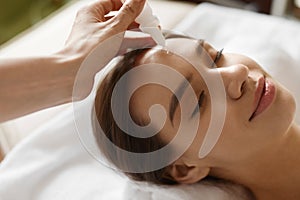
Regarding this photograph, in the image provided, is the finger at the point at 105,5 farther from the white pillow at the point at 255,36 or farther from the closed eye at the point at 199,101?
the white pillow at the point at 255,36

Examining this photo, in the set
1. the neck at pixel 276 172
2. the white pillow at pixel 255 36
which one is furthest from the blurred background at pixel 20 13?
the neck at pixel 276 172

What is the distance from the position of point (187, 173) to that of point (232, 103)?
211mm

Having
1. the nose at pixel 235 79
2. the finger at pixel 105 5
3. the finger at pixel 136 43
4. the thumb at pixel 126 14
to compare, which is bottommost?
the nose at pixel 235 79

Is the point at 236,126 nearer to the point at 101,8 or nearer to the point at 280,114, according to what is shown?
the point at 280,114

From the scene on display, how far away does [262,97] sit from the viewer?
1033mm

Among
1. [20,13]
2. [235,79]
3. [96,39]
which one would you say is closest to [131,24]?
[96,39]

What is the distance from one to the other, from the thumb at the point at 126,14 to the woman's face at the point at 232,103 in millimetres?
107

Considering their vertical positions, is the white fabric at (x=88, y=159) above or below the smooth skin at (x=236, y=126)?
below

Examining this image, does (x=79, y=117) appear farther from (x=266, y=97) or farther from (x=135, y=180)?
(x=266, y=97)

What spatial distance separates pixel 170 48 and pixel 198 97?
125mm

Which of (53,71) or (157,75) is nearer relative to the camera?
(53,71)

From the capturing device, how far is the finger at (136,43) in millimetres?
1033

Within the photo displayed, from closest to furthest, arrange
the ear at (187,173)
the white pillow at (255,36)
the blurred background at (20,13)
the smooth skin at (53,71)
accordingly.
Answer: the smooth skin at (53,71)
the ear at (187,173)
the white pillow at (255,36)
the blurred background at (20,13)

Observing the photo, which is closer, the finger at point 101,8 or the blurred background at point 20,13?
the finger at point 101,8
